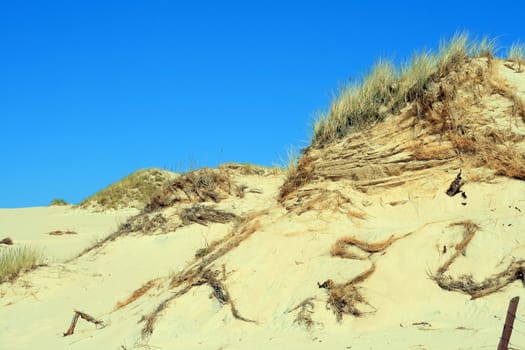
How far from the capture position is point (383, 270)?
7.15m

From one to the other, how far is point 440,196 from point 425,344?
272cm

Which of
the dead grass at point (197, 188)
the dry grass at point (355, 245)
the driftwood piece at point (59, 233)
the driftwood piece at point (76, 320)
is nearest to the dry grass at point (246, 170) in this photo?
the dead grass at point (197, 188)

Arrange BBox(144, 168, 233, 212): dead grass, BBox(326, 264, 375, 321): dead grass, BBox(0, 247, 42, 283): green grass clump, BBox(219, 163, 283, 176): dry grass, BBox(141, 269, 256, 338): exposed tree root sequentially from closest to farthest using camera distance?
BBox(326, 264, 375, 321): dead grass < BBox(141, 269, 256, 338): exposed tree root < BBox(0, 247, 42, 283): green grass clump < BBox(144, 168, 233, 212): dead grass < BBox(219, 163, 283, 176): dry grass

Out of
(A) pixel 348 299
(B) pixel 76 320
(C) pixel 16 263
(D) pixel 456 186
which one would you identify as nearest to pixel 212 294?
(A) pixel 348 299

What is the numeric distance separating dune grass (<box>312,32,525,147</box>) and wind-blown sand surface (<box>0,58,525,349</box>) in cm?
35

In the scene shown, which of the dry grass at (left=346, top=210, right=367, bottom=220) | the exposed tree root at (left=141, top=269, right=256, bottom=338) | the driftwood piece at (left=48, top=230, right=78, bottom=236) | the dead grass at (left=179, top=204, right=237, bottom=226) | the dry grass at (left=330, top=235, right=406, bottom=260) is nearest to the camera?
the dry grass at (left=330, top=235, right=406, bottom=260)

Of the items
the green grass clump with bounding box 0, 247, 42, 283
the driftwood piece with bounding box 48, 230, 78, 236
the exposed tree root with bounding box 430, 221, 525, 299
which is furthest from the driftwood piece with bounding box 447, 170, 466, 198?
the driftwood piece with bounding box 48, 230, 78, 236

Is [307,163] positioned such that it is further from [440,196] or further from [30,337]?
[30,337]

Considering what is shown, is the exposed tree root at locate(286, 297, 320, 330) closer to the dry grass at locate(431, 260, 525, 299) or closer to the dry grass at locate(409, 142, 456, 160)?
the dry grass at locate(431, 260, 525, 299)

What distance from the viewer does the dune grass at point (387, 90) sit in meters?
9.30

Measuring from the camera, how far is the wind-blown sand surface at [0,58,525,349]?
21.0ft

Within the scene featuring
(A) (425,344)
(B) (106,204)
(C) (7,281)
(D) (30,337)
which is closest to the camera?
(A) (425,344)

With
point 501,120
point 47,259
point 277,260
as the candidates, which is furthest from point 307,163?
point 47,259

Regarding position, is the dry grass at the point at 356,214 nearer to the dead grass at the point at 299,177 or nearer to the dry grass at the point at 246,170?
the dead grass at the point at 299,177
